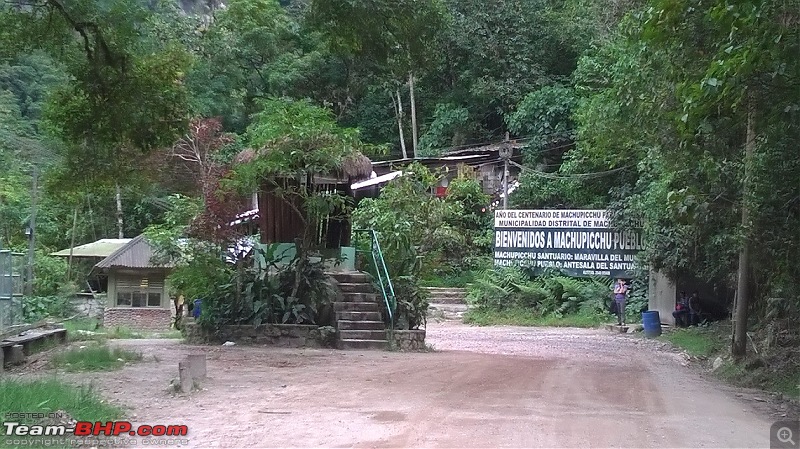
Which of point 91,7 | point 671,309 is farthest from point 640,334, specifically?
point 91,7

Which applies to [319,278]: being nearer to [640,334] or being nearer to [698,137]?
[698,137]

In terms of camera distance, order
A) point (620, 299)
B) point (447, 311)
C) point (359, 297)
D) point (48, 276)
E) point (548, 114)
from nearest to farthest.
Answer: point (359, 297)
point (620, 299)
point (48, 276)
point (447, 311)
point (548, 114)

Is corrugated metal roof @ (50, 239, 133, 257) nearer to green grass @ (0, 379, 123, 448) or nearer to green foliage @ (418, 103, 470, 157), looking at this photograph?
green foliage @ (418, 103, 470, 157)

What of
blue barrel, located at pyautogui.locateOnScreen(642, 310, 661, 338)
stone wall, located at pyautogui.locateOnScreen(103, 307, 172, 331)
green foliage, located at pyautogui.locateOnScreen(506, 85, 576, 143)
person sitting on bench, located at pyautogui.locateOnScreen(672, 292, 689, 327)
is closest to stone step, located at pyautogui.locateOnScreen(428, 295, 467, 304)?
green foliage, located at pyautogui.locateOnScreen(506, 85, 576, 143)

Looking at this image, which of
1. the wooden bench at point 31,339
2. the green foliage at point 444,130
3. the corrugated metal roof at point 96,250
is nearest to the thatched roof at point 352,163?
the wooden bench at point 31,339

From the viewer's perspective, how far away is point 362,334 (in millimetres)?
15039

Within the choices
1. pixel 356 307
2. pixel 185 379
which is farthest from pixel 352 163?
pixel 185 379

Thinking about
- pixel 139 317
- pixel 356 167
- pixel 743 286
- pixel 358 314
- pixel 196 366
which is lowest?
pixel 139 317

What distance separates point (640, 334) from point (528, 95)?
46.4ft

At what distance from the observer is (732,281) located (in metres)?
18.1

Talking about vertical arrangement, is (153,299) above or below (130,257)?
below

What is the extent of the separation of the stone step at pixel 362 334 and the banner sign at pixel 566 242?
13.1 meters

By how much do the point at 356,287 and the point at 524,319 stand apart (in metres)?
11.0

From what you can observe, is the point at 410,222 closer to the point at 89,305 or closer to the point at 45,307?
the point at 45,307
